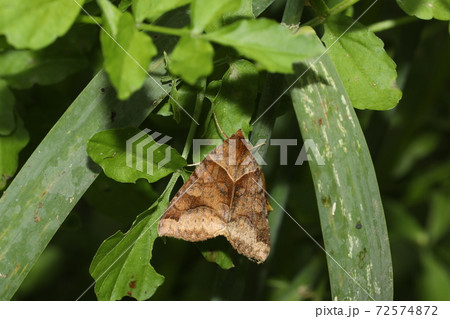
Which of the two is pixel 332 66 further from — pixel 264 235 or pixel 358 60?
pixel 264 235

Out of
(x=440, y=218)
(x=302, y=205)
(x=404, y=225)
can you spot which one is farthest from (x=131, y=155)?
(x=440, y=218)

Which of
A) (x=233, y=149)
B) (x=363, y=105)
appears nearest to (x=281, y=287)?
(x=233, y=149)

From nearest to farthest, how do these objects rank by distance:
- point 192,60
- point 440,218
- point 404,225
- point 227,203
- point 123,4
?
point 192,60
point 123,4
point 227,203
point 404,225
point 440,218

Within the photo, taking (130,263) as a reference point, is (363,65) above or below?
above

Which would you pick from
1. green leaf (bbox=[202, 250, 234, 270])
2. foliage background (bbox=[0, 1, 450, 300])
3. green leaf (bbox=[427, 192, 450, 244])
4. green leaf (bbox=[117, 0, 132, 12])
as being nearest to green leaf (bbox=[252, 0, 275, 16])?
foliage background (bbox=[0, 1, 450, 300])

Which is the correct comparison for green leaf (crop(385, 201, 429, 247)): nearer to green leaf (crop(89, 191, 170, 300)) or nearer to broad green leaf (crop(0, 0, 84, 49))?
green leaf (crop(89, 191, 170, 300))

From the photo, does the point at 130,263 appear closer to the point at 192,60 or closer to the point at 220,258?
the point at 220,258
